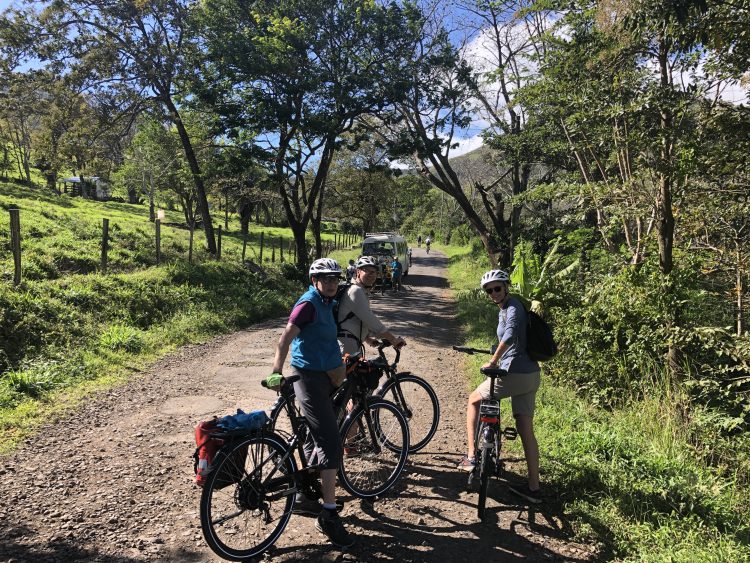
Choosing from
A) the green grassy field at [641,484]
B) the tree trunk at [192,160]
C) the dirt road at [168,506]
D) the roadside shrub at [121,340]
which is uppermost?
the tree trunk at [192,160]

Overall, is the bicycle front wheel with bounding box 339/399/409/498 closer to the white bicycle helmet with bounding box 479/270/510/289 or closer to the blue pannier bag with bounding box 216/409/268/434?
the blue pannier bag with bounding box 216/409/268/434

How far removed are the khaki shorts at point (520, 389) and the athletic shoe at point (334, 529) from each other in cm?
162

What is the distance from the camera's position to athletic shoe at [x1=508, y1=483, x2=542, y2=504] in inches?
158

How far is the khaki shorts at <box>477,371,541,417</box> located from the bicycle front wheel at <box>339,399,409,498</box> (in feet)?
2.94

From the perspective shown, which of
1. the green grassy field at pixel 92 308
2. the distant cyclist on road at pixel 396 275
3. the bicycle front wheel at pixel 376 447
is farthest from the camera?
the distant cyclist on road at pixel 396 275

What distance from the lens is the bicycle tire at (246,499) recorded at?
306 cm

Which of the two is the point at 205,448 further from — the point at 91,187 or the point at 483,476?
the point at 91,187

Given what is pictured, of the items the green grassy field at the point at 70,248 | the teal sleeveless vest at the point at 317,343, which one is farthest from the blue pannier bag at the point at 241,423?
the green grassy field at the point at 70,248

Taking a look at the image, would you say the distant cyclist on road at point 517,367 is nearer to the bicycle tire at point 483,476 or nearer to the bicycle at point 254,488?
the bicycle tire at point 483,476

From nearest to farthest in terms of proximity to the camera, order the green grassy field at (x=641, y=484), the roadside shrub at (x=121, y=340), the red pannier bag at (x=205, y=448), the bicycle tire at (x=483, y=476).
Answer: the red pannier bag at (x=205, y=448), the green grassy field at (x=641, y=484), the bicycle tire at (x=483, y=476), the roadside shrub at (x=121, y=340)

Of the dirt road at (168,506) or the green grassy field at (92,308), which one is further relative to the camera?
the green grassy field at (92,308)

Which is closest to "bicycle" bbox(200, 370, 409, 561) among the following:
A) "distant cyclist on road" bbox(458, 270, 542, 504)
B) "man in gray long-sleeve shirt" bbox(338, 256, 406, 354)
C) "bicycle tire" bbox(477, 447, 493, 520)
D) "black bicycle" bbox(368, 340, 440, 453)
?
"man in gray long-sleeve shirt" bbox(338, 256, 406, 354)

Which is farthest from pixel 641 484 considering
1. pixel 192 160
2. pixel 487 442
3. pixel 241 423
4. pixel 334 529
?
pixel 192 160

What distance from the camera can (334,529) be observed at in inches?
132
